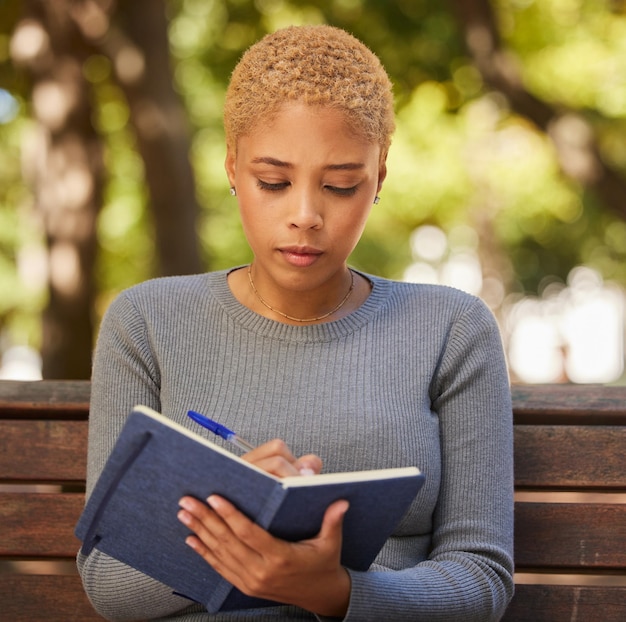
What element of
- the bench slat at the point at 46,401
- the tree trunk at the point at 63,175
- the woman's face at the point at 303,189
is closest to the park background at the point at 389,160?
the tree trunk at the point at 63,175

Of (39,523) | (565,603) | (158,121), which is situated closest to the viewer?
(565,603)

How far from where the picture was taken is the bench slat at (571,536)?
3094 mm

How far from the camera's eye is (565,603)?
10.1ft

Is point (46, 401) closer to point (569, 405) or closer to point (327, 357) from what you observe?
point (327, 357)

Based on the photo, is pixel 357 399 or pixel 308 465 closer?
pixel 308 465

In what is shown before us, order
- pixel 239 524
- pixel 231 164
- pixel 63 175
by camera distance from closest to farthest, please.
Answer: pixel 239 524 < pixel 231 164 < pixel 63 175

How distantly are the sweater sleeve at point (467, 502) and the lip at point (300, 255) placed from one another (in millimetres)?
416

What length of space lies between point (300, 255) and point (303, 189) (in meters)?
0.17

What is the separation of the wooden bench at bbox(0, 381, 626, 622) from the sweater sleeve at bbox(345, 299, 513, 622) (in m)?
0.39

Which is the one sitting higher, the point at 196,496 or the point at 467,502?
the point at 196,496

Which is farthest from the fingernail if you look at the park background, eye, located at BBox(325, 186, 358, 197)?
the park background

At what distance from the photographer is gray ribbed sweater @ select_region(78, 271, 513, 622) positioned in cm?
262

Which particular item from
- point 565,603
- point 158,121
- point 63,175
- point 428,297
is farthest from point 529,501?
point 158,121

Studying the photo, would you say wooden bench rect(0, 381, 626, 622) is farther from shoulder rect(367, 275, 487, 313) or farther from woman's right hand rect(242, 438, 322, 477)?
woman's right hand rect(242, 438, 322, 477)
